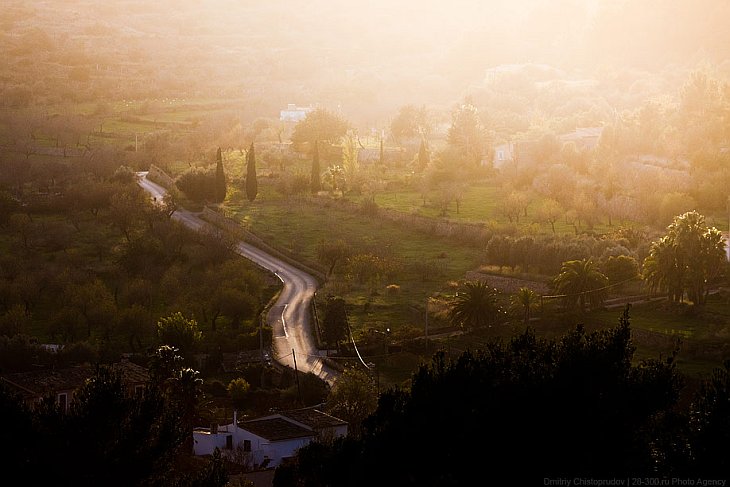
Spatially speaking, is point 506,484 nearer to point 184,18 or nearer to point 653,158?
point 653,158

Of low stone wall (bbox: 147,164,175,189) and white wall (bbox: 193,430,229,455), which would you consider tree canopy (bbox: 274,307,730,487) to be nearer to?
white wall (bbox: 193,430,229,455)

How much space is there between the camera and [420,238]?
41.1 m

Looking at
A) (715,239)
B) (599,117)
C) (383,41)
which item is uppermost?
(383,41)

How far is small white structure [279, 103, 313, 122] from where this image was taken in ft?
231

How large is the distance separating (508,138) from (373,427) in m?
44.5

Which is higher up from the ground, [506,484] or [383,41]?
[383,41]

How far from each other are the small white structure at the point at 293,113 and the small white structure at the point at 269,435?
46356 mm

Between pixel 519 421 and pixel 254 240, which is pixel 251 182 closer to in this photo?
pixel 254 240

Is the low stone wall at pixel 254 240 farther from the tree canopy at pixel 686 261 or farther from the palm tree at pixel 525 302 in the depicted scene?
the tree canopy at pixel 686 261

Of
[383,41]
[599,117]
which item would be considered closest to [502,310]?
[599,117]

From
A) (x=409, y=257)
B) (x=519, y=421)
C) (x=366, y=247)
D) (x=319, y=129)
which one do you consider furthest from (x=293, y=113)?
(x=519, y=421)

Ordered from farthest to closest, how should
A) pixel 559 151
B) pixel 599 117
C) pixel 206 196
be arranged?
pixel 599 117
pixel 559 151
pixel 206 196

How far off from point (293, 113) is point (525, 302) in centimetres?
4380

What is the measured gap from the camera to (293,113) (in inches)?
2837
